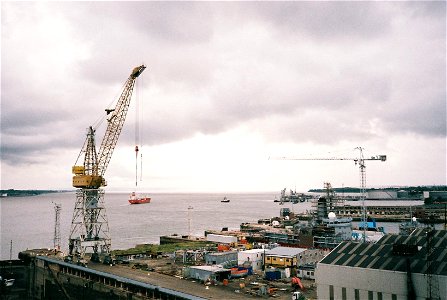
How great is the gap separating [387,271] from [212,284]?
24.1 metres

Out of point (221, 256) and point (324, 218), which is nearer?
point (221, 256)

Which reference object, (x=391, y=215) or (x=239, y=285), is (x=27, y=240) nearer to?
(x=239, y=285)

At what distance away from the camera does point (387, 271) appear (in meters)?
34.8

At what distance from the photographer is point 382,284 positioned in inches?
1377

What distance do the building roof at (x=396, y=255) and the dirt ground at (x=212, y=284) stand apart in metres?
8.34

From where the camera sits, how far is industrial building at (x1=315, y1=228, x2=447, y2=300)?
32.9m

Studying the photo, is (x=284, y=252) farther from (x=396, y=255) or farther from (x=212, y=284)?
(x=396, y=255)

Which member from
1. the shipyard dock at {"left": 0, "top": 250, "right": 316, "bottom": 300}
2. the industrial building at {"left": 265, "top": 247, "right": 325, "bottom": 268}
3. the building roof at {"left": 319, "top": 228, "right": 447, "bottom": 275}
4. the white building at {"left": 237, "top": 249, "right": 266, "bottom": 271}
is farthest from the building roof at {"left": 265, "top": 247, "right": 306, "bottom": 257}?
the building roof at {"left": 319, "top": 228, "right": 447, "bottom": 275}

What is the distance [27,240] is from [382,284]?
4975 inches

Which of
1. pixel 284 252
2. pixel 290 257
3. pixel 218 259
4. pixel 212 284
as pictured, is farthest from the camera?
pixel 284 252

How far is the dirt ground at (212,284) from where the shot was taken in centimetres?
4541

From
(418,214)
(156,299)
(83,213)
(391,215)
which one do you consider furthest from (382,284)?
(391,215)

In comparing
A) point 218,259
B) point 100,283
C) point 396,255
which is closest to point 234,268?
point 218,259

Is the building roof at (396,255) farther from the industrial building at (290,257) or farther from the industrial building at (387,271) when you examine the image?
the industrial building at (290,257)
